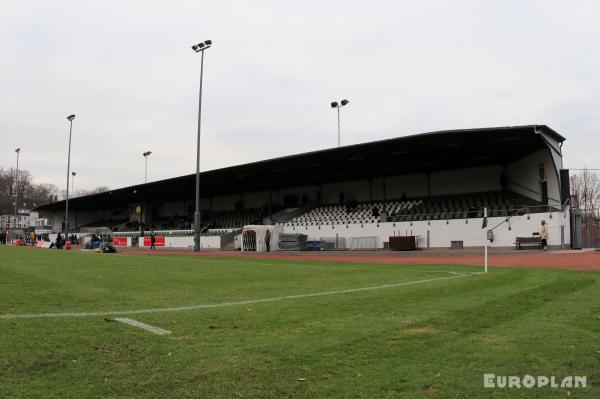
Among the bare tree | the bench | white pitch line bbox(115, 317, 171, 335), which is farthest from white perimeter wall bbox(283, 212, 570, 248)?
the bare tree

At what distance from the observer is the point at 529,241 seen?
3275 centimetres

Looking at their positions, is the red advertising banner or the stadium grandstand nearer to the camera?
the stadium grandstand

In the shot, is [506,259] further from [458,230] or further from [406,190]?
[406,190]

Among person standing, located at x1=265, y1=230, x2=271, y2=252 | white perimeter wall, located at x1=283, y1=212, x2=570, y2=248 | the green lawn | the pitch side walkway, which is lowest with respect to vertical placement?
the green lawn

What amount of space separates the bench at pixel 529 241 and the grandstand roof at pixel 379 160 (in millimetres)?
6732

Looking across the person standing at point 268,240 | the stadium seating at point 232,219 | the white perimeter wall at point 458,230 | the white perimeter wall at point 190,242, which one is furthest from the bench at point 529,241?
the stadium seating at point 232,219

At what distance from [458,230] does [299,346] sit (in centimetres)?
3437

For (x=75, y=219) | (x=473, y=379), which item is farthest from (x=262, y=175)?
(x=75, y=219)

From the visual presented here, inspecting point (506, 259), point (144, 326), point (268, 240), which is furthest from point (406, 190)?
point (144, 326)

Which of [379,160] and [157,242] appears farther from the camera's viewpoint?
[157,242]

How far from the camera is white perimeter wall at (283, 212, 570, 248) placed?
33.0 metres

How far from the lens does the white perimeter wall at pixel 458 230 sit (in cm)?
3300

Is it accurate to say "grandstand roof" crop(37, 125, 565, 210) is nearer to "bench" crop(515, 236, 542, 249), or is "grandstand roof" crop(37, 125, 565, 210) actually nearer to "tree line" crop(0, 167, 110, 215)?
"bench" crop(515, 236, 542, 249)

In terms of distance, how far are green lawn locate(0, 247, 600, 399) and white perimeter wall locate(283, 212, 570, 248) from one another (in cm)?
2509
